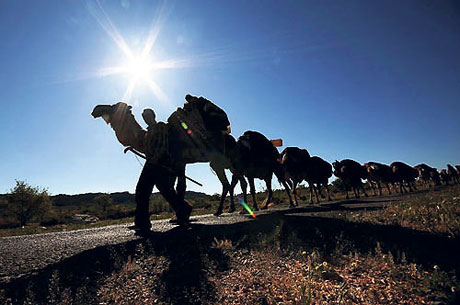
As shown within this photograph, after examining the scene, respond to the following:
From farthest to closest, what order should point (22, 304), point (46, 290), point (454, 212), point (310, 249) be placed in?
point (454, 212) < point (310, 249) < point (46, 290) < point (22, 304)

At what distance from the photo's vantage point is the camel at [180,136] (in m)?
5.59

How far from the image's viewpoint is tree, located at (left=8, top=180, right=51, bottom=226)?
30350 millimetres

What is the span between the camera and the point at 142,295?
208cm

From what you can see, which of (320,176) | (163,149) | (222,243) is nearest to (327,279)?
(222,243)

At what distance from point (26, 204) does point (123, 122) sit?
122 ft

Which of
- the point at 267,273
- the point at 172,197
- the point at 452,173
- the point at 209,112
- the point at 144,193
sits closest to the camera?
the point at 267,273

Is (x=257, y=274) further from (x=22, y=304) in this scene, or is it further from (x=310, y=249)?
(x=22, y=304)

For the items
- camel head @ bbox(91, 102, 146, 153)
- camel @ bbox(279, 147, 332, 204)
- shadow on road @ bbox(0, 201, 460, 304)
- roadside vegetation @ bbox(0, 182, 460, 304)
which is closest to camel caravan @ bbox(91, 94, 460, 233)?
camel head @ bbox(91, 102, 146, 153)

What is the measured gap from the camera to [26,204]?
3102 centimetres

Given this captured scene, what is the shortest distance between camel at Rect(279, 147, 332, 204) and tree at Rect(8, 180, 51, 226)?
114 feet

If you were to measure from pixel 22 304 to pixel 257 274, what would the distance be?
2.20m

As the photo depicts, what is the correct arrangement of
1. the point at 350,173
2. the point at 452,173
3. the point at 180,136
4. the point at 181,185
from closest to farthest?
1. the point at 180,136
2. the point at 181,185
3. the point at 350,173
4. the point at 452,173

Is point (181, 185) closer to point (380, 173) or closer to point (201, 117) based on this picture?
point (201, 117)

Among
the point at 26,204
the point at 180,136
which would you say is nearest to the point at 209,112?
the point at 180,136
